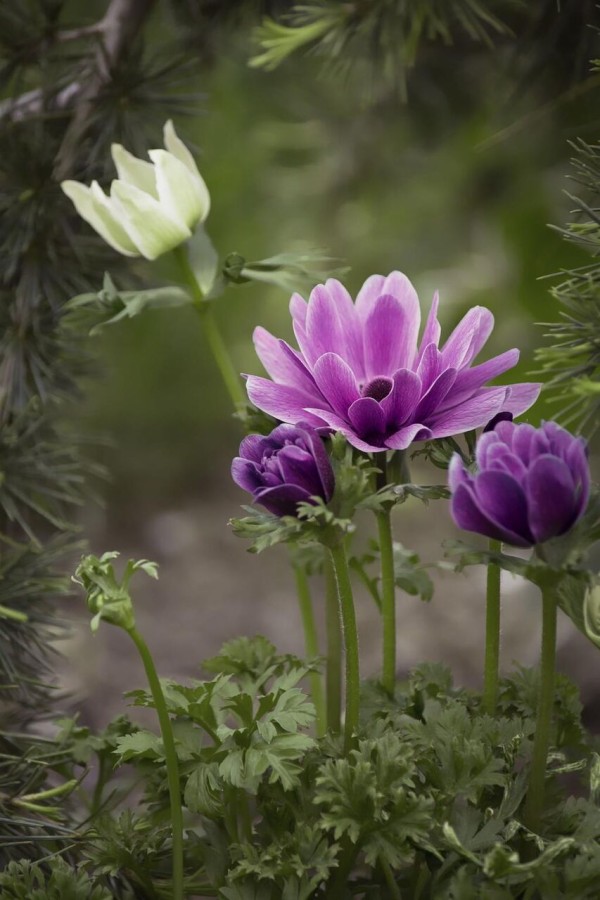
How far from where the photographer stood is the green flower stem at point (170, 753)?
0.46 metres

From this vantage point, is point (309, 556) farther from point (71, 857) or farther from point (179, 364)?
point (179, 364)

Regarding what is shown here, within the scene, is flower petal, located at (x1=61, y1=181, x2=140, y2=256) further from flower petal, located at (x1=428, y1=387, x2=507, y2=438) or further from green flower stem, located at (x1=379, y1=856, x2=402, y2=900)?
green flower stem, located at (x1=379, y1=856, x2=402, y2=900)

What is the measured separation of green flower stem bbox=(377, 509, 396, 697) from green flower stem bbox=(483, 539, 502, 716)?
6cm

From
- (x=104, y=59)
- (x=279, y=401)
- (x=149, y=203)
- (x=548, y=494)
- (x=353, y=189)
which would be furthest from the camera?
(x=353, y=189)

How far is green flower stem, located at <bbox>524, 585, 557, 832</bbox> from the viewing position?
1.50ft

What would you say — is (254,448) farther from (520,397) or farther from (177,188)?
(177,188)

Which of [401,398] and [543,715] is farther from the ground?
[401,398]

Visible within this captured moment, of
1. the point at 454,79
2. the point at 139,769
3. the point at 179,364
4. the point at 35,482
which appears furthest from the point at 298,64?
the point at 139,769

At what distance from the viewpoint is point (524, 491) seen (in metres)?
0.42

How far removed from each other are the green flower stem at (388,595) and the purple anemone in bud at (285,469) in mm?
61

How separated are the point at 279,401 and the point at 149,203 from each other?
0.21m

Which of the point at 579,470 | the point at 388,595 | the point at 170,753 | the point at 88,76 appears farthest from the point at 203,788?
the point at 88,76

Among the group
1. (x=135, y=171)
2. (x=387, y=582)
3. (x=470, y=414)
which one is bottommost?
(x=387, y=582)

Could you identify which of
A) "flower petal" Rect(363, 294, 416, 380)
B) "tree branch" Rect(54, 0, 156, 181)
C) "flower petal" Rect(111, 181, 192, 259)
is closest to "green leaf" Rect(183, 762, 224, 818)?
"flower petal" Rect(363, 294, 416, 380)
